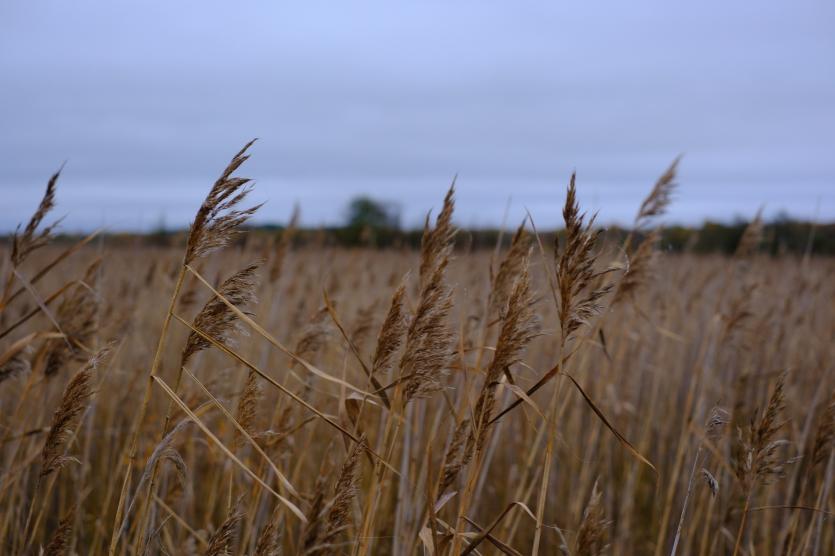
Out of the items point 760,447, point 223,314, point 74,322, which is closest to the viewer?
point 223,314

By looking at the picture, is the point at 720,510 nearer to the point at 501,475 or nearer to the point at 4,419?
the point at 501,475

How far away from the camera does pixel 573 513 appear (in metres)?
3.03

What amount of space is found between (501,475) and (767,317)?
222 cm

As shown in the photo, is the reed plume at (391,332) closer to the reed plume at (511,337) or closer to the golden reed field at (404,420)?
the golden reed field at (404,420)

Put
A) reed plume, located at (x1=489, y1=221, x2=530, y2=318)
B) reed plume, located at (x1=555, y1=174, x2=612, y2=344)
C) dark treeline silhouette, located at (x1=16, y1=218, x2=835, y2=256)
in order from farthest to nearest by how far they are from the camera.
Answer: dark treeline silhouette, located at (x1=16, y1=218, x2=835, y2=256) → reed plume, located at (x1=489, y1=221, x2=530, y2=318) → reed plume, located at (x1=555, y1=174, x2=612, y2=344)

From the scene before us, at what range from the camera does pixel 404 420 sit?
1.85 m

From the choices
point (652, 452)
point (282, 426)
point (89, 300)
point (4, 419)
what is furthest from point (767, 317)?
point (4, 419)

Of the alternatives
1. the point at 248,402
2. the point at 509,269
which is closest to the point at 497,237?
the point at 509,269

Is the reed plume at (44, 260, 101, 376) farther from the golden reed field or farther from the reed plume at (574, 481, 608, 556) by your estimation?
the reed plume at (574, 481, 608, 556)

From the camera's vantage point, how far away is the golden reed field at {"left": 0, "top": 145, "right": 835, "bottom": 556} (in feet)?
4.75

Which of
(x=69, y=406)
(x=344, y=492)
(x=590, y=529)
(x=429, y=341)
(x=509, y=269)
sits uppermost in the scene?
(x=509, y=269)

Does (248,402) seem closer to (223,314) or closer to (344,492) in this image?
(223,314)

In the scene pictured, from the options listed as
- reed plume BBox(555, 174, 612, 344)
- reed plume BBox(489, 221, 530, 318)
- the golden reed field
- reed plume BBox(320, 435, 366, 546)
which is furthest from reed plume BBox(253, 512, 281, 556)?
reed plume BBox(489, 221, 530, 318)

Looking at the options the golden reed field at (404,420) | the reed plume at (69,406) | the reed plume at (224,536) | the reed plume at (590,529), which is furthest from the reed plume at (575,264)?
the reed plume at (69,406)
